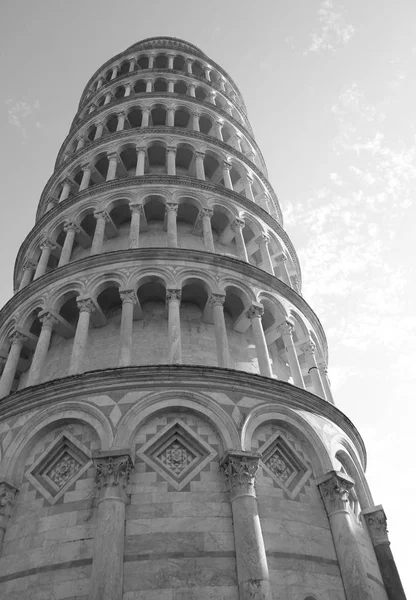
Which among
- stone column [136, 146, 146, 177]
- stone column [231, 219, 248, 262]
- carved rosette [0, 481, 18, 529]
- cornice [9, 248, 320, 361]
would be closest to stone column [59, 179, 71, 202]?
stone column [136, 146, 146, 177]

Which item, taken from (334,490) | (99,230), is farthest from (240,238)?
(334,490)

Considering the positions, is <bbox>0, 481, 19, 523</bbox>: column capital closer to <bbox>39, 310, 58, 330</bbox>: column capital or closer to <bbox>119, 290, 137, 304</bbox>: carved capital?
<bbox>39, 310, 58, 330</bbox>: column capital

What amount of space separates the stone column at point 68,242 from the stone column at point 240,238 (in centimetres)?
578

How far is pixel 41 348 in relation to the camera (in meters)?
14.9

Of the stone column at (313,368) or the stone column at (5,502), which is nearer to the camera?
the stone column at (5,502)

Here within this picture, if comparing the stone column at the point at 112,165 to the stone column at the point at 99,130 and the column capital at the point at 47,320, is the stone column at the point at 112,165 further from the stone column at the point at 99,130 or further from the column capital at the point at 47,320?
the column capital at the point at 47,320

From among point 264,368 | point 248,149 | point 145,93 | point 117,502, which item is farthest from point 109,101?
point 117,502

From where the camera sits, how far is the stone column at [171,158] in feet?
68.7

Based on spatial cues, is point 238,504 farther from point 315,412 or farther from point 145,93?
point 145,93

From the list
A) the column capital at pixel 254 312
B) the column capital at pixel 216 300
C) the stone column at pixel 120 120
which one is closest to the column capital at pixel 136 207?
the column capital at pixel 216 300

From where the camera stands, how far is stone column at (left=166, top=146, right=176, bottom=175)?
825 inches

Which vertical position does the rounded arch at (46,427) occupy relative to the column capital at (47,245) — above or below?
below

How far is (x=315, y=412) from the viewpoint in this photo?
552 inches

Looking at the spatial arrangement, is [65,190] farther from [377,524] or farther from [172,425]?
[377,524]
